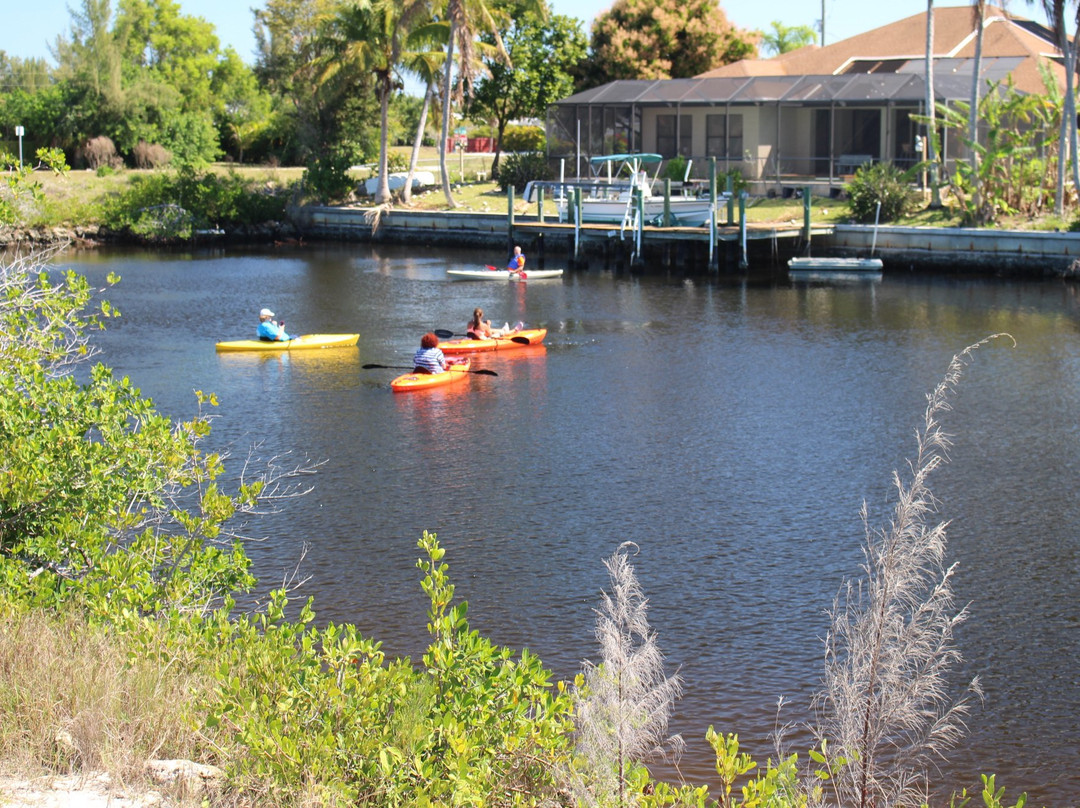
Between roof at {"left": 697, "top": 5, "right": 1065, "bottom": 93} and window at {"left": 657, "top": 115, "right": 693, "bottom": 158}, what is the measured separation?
7.15ft

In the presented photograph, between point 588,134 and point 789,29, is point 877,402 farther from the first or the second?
point 789,29

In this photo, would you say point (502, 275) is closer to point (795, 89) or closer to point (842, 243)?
point (842, 243)

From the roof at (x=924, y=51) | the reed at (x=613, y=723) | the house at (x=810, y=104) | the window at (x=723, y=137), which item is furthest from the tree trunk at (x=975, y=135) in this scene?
the reed at (x=613, y=723)

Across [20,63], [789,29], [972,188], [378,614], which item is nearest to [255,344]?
[378,614]

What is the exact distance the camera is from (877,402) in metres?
20.4

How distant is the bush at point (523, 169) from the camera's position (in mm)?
50022

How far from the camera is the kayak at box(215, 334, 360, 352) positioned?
82.4 feet

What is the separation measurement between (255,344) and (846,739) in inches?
797

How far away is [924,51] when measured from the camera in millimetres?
46844

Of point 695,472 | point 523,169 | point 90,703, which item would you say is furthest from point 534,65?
point 90,703

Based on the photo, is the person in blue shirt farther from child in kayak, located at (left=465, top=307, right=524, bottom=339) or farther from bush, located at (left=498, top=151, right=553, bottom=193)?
bush, located at (left=498, top=151, right=553, bottom=193)

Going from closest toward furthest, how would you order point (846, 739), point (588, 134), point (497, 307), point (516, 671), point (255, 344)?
point (846, 739)
point (516, 671)
point (255, 344)
point (497, 307)
point (588, 134)

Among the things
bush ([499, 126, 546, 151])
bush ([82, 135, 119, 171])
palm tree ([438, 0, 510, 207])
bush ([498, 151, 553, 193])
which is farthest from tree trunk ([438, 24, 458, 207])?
bush ([82, 135, 119, 171])

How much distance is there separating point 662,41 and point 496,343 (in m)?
32.6
